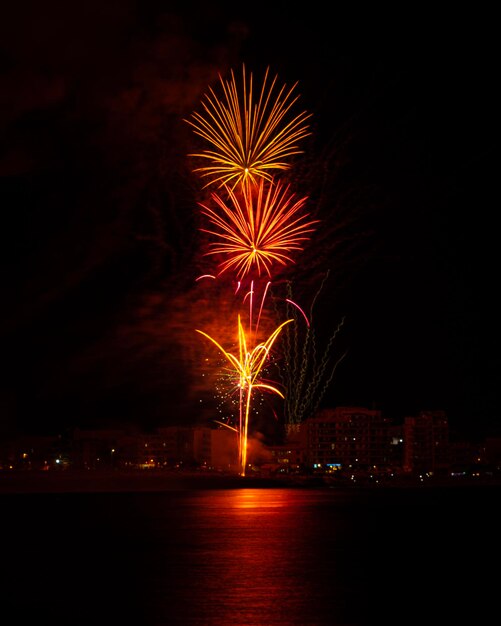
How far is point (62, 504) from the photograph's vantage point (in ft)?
115

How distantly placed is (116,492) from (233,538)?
986 inches

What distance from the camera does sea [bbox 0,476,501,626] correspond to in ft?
38.7

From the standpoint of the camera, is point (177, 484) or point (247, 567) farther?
point (177, 484)

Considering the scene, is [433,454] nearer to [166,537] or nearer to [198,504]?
[198,504]

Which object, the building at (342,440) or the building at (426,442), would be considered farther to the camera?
the building at (426,442)

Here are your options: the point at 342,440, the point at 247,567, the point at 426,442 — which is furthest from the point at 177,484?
the point at 426,442

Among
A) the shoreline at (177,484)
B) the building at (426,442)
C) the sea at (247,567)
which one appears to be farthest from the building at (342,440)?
Result: the sea at (247,567)

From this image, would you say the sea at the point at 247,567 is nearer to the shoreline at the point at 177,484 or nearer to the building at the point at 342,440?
the shoreline at the point at 177,484

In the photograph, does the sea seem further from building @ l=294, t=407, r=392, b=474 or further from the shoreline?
building @ l=294, t=407, r=392, b=474

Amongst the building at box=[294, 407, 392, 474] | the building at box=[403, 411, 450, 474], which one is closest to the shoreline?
the building at box=[294, 407, 392, 474]

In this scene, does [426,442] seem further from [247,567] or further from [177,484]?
[247,567]

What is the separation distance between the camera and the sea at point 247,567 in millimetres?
11797

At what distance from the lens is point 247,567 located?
52.6 feet

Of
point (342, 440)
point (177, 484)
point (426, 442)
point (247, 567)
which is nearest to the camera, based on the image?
point (247, 567)
